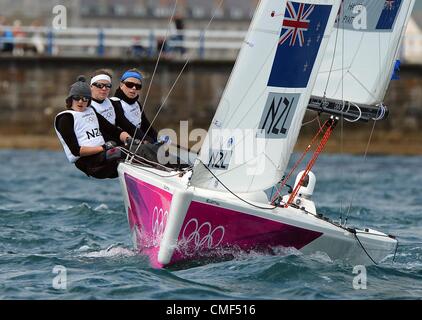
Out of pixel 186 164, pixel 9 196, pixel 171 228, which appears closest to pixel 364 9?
pixel 186 164

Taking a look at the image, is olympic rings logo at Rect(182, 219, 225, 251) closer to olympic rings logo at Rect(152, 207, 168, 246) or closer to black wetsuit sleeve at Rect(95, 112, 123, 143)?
olympic rings logo at Rect(152, 207, 168, 246)

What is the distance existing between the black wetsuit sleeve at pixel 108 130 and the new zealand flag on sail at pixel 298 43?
207 centimetres

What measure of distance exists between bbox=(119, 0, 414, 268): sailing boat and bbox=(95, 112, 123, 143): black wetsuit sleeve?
0.87 metres

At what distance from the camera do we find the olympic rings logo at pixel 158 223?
422 inches

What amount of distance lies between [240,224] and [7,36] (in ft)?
62.5

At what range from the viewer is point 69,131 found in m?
11.7

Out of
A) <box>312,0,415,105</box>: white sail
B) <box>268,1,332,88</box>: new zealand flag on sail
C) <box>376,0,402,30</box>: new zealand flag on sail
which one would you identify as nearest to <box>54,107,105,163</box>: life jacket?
<box>268,1,332,88</box>: new zealand flag on sail

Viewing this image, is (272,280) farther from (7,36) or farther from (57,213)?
(7,36)

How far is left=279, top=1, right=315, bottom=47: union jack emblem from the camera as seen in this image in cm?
1078

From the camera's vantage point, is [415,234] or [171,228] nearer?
[171,228]

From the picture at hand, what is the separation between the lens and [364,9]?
12.5m

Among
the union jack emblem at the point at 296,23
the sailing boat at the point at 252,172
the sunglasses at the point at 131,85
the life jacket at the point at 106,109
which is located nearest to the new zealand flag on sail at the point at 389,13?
the sailing boat at the point at 252,172

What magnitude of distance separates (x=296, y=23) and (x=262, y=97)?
2.41 ft
